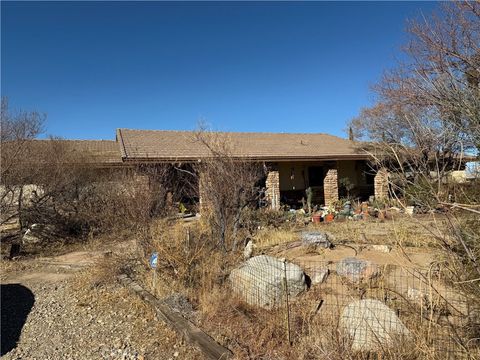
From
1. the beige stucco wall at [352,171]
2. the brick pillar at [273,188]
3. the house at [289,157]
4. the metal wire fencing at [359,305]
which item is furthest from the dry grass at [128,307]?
the beige stucco wall at [352,171]

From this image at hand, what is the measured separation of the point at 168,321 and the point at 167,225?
3.01m

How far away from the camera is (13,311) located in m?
5.96

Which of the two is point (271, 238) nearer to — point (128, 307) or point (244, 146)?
point (128, 307)

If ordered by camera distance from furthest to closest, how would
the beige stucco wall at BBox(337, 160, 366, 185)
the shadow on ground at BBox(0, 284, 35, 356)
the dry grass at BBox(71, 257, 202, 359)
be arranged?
the beige stucco wall at BBox(337, 160, 366, 185) < the shadow on ground at BBox(0, 284, 35, 356) < the dry grass at BBox(71, 257, 202, 359)

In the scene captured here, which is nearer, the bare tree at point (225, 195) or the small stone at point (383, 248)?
the small stone at point (383, 248)

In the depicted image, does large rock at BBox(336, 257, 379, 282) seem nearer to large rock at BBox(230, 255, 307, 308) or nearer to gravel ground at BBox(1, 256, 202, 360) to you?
large rock at BBox(230, 255, 307, 308)

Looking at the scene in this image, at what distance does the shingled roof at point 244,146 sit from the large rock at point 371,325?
8403 millimetres

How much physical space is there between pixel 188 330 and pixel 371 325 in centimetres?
199

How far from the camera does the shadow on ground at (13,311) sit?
477cm

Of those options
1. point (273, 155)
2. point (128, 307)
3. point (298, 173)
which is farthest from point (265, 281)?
point (298, 173)

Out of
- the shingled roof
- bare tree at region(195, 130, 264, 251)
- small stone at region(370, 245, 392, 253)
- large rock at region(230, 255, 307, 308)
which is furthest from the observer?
the shingled roof

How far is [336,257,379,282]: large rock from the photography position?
5641mm

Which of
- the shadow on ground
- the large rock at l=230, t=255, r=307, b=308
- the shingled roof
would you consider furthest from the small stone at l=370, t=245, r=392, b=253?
the shadow on ground

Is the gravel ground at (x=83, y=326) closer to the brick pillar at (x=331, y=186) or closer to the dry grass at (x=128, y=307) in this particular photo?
the dry grass at (x=128, y=307)
